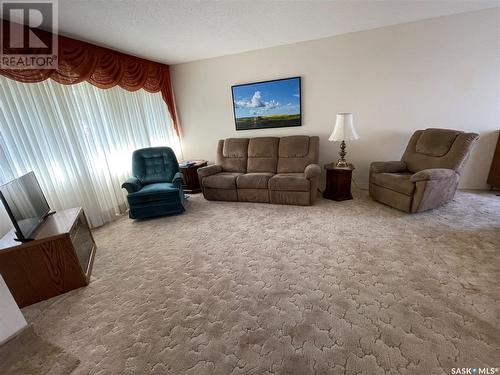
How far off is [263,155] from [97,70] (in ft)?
8.59

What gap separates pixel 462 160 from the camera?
2.62m

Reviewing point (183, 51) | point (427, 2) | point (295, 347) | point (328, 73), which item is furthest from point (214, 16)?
point (295, 347)

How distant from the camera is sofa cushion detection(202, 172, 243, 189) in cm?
350

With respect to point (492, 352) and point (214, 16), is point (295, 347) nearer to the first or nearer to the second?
point (492, 352)

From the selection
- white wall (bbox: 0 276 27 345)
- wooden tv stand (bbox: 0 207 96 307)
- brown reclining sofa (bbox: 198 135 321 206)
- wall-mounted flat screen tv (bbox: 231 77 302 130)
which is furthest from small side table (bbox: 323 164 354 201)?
white wall (bbox: 0 276 27 345)

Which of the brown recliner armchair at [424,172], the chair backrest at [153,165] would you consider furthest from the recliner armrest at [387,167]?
the chair backrest at [153,165]

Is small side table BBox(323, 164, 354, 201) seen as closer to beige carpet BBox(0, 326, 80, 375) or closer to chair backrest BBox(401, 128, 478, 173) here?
chair backrest BBox(401, 128, 478, 173)

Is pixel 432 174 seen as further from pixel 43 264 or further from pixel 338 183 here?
pixel 43 264

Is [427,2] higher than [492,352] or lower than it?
higher

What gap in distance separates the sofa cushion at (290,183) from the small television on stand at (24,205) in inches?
101

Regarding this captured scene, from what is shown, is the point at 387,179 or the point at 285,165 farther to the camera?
the point at 285,165

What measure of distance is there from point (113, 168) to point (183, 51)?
2113mm

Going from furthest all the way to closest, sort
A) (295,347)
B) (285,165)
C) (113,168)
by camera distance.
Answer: (285,165) → (113,168) → (295,347)

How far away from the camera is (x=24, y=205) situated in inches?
72.0
